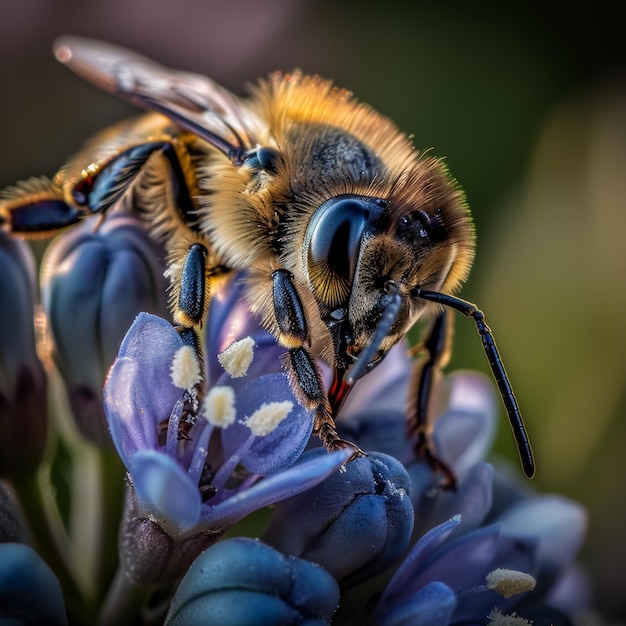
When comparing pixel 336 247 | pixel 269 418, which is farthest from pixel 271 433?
pixel 336 247

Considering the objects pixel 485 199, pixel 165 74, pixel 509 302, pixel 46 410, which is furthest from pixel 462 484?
pixel 485 199

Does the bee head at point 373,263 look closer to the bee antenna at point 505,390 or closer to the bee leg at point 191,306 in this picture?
the bee antenna at point 505,390

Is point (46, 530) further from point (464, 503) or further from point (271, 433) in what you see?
point (464, 503)

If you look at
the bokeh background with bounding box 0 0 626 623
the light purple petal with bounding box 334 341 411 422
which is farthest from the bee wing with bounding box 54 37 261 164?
the bokeh background with bounding box 0 0 626 623

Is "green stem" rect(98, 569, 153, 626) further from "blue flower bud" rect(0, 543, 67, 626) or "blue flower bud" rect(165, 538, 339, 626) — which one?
"blue flower bud" rect(165, 538, 339, 626)

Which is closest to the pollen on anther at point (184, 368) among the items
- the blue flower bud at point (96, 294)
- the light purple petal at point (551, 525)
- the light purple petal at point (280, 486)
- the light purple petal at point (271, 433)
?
the light purple petal at point (271, 433)

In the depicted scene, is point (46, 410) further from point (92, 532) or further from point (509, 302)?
point (509, 302)
